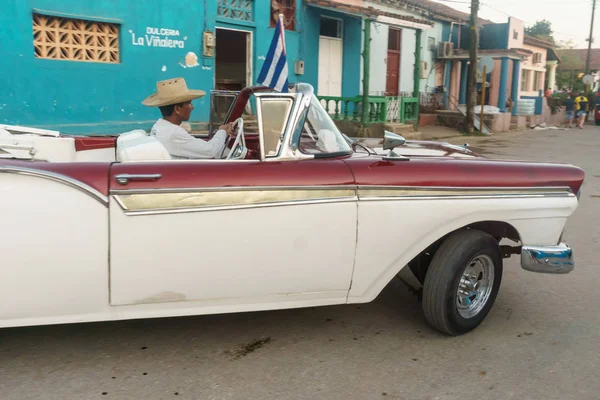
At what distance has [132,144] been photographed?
131 inches

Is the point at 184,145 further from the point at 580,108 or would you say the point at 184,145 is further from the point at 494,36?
the point at 580,108

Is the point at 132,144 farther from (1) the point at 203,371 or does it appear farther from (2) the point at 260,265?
(1) the point at 203,371

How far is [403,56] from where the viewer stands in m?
21.3

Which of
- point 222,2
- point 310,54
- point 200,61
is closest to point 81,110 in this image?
point 200,61

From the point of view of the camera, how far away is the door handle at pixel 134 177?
2.93 m

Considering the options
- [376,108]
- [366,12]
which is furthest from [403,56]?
[366,12]

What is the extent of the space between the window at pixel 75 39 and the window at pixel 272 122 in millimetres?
9250

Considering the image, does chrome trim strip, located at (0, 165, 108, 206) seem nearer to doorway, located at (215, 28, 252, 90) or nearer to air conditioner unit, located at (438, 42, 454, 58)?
doorway, located at (215, 28, 252, 90)

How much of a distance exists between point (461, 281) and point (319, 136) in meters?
1.28

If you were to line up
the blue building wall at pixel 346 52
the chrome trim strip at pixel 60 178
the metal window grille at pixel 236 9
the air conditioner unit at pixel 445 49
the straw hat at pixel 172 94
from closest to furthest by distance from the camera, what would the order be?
the chrome trim strip at pixel 60 178 → the straw hat at pixel 172 94 → the metal window grille at pixel 236 9 → the blue building wall at pixel 346 52 → the air conditioner unit at pixel 445 49

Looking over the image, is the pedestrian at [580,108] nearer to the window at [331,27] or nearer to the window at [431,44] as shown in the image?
the window at [431,44]

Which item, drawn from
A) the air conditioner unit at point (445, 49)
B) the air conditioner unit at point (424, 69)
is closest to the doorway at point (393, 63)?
the air conditioner unit at point (424, 69)

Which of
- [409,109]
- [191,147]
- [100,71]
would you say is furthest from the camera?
[409,109]

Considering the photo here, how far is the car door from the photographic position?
297 centimetres
